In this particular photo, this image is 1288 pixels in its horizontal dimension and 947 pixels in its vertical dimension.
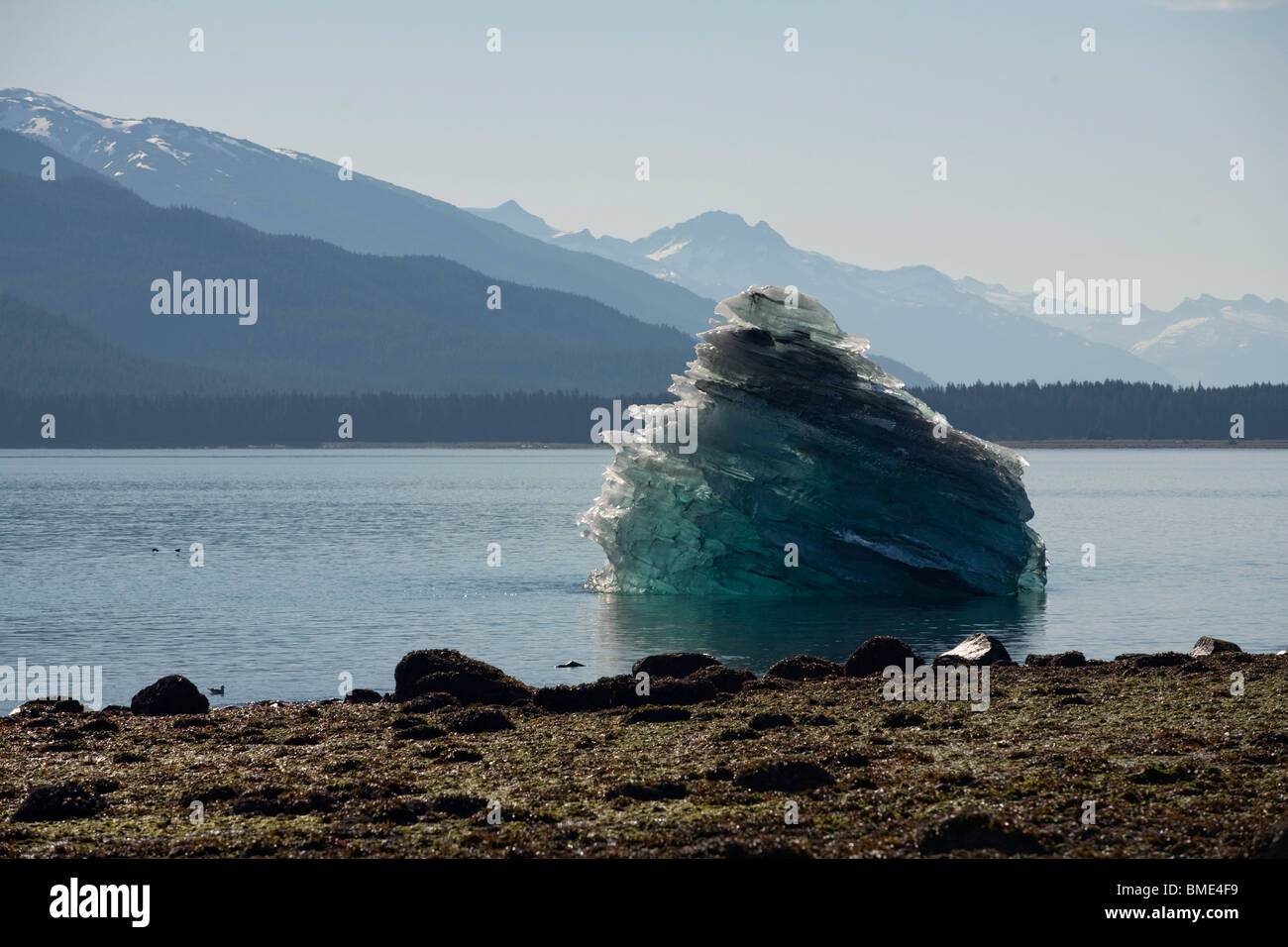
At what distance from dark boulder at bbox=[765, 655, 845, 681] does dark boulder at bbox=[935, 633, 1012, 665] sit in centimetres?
233

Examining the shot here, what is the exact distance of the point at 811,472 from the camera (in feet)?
164

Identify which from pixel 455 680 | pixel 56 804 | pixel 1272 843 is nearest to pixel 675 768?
pixel 56 804

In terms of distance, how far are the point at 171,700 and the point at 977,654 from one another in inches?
A: 690

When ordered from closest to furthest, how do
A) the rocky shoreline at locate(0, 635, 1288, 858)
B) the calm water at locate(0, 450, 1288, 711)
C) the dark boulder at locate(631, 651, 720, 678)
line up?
the rocky shoreline at locate(0, 635, 1288, 858), the dark boulder at locate(631, 651, 720, 678), the calm water at locate(0, 450, 1288, 711)

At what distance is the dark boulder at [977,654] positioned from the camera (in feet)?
109

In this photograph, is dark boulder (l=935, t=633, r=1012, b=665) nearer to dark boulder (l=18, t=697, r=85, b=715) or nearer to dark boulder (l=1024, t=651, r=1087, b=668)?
dark boulder (l=1024, t=651, r=1087, b=668)

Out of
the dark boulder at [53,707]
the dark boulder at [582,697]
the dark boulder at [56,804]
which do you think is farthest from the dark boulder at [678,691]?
the dark boulder at [56,804]

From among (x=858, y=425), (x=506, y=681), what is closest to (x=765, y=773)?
(x=506, y=681)

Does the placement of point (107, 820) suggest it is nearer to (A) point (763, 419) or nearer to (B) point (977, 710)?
(B) point (977, 710)

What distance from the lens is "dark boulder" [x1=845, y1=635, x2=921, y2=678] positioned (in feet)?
108

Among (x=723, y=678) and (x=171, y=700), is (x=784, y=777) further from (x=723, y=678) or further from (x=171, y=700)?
(x=171, y=700)

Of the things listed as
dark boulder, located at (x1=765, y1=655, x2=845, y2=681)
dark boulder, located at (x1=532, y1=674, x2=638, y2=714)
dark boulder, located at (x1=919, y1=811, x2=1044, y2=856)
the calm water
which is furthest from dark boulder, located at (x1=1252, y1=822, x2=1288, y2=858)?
the calm water

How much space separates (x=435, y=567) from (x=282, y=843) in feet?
168
